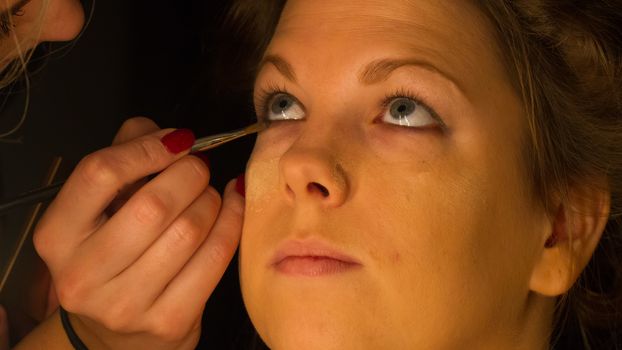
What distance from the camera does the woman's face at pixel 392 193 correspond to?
3.53 ft

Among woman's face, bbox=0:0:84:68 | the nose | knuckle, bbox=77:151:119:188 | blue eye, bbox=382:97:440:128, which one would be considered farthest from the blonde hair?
blue eye, bbox=382:97:440:128

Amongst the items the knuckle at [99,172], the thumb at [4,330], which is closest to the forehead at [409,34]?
the knuckle at [99,172]

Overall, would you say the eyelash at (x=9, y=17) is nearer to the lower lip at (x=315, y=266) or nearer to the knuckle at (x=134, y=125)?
the knuckle at (x=134, y=125)

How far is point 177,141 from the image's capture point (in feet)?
3.99

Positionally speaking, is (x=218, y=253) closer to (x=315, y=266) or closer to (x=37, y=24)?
(x=315, y=266)

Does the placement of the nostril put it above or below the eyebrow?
Answer: below

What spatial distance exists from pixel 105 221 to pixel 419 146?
Answer: 0.51 meters

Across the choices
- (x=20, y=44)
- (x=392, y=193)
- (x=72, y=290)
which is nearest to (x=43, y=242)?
(x=72, y=290)

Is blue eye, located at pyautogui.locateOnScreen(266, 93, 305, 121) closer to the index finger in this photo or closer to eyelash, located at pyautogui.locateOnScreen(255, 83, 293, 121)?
eyelash, located at pyautogui.locateOnScreen(255, 83, 293, 121)

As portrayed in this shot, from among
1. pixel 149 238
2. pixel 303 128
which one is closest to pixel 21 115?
pixel 149 238

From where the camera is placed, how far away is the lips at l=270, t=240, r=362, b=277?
3.52 ft

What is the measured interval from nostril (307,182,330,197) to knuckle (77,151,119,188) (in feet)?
0.96

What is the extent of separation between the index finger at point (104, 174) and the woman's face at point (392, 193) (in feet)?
0.48

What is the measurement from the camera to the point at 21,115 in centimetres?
159
